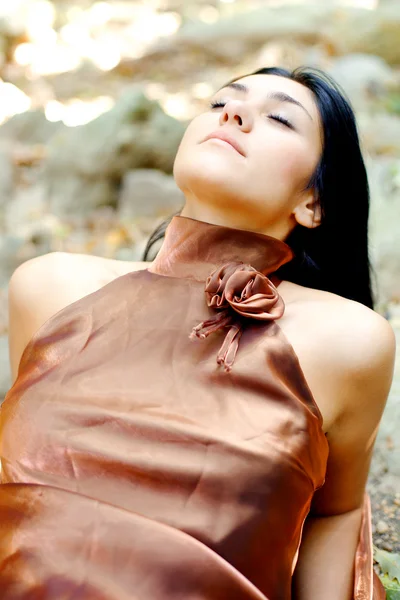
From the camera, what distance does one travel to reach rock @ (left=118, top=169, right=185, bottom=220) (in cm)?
480

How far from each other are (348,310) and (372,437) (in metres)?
0.36

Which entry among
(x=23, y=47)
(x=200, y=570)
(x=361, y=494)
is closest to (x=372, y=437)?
(x=361, y=494)

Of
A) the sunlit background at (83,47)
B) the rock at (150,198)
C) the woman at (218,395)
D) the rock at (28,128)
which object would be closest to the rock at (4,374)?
the woman at (218,395)

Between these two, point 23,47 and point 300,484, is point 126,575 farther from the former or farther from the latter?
point 23,47

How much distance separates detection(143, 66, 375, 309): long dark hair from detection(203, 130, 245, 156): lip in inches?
10.9

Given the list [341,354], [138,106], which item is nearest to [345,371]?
[341,354]

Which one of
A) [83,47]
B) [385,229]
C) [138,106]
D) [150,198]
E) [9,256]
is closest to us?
[385,229]

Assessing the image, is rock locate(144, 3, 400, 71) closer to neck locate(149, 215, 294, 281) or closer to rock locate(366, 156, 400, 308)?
rock locate(366, 156, 400, 308)

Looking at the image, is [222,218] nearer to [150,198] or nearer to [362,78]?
[150,198]

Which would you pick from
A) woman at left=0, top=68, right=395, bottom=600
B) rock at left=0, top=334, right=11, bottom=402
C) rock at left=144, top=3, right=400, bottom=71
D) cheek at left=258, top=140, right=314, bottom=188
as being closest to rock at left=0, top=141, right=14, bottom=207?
rock at left=0, top=334, right=11, bottom=402

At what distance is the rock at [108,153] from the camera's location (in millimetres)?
4949

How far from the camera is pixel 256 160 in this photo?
1944mm

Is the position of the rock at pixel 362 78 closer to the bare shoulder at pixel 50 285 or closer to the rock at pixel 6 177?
the rock at pixel 6 177

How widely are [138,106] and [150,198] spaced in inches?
29.4
